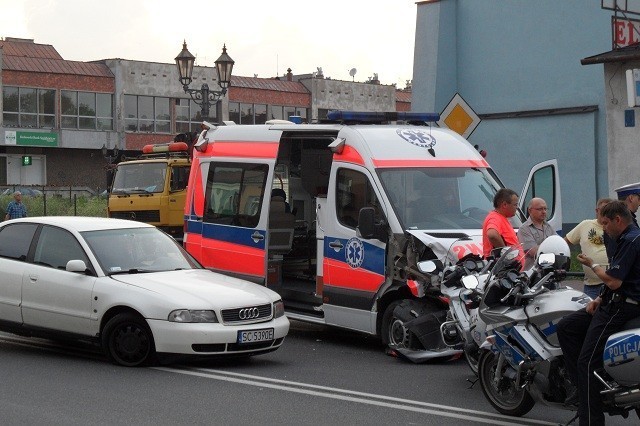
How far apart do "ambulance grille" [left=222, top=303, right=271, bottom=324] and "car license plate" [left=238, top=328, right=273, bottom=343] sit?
14 cm

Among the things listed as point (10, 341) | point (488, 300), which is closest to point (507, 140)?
point (10, 341)

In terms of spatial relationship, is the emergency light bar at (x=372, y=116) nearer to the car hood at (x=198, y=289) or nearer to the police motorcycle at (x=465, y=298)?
the car hood at (x=198, y=289)

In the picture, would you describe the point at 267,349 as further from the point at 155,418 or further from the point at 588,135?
the point at 588,135

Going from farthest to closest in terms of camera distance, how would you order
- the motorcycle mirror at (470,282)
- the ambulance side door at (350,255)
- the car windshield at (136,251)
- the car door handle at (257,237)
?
1. the car door handle at (257,237)
2. the ambulance side door at (350,255)
3. the car windshield at (136,251)
4. the motorcycle mirror at (470,282)

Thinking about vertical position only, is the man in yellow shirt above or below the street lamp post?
below

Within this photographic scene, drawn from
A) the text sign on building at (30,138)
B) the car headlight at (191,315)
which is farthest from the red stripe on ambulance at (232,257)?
the text sign on building at (30,138)

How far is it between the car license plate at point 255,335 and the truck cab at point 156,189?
1352 centimetres

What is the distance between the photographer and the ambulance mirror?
1253 centimetres

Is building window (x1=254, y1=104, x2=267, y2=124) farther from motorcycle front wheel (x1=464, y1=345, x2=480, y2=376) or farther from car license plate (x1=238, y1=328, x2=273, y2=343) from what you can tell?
motorcycle front wheel (x1=464, y1=345, x2=480, y2=376)

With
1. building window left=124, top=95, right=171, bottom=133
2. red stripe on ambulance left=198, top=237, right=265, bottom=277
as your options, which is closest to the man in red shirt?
red stripe on ambulance left=198, top=237, right=265, bottom=277

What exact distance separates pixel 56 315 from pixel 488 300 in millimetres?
5022

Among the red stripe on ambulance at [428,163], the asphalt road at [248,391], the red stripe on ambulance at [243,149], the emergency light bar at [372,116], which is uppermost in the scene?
the emergency light bar at [372,116]

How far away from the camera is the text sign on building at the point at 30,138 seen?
227 feet

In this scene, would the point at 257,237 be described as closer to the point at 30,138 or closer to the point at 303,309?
the point at 303,309
